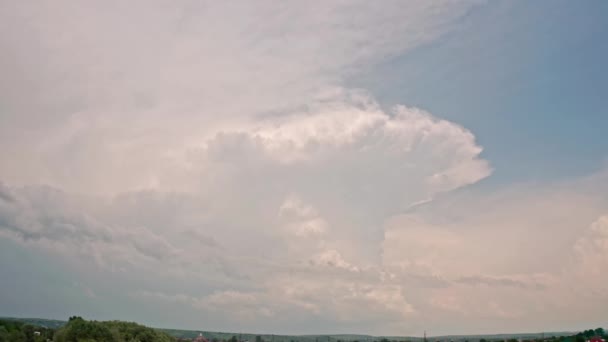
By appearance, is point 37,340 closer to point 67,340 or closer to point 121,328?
point 121,328

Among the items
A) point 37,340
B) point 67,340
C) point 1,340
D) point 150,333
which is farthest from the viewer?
point 37,340

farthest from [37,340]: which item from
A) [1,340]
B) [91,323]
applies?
[91,323]

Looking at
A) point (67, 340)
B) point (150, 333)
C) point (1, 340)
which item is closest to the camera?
point (67, 340)

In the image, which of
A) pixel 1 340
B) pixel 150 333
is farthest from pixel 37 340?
pixel 150 333

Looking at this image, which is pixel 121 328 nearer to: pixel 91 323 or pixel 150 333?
pixel 150 333

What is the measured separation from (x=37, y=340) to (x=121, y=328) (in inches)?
1835

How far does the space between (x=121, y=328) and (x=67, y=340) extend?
30.7 m

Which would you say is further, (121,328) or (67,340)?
(121,328)

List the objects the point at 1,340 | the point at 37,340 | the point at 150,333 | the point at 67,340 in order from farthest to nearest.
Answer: the point at 37,340 < the point at 150,333 < the point at 1,340 < the point at 67,340

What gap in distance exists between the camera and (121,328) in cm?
17362

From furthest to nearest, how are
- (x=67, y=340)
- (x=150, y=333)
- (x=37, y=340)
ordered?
(x=37, y=340), (x=150, y=333), (x=67, y=340)

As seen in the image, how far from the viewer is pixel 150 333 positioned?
179 m

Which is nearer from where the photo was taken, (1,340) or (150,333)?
(1,340)

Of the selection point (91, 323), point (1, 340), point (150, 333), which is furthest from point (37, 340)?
point (91, 323)
